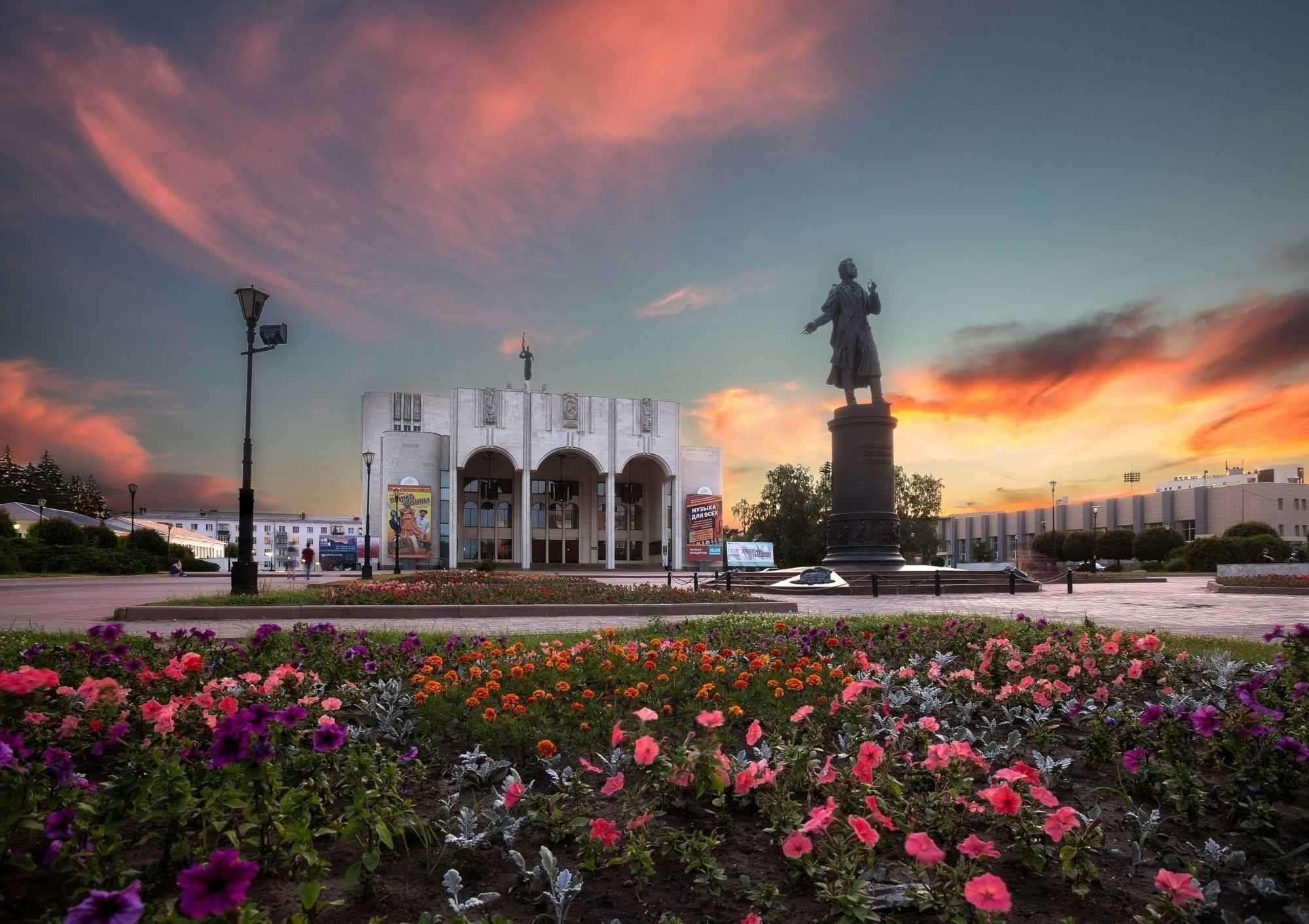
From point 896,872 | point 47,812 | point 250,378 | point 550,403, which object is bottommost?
point 896,872

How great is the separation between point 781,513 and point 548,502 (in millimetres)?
19816

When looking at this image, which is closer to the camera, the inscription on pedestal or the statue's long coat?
the inscription on pedestal

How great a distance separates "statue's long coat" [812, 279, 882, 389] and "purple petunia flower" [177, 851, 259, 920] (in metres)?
24.1

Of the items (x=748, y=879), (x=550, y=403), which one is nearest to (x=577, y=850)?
(x=748, y=879)

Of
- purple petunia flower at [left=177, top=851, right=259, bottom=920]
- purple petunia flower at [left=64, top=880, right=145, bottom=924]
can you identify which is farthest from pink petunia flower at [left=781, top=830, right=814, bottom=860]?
purple petunia flower at [left=64, top=880, right=145, bottom=924]

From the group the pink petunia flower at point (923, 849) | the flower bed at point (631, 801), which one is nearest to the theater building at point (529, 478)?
the flower bed at point (631, 801)

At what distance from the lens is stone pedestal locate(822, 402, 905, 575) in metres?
23.1

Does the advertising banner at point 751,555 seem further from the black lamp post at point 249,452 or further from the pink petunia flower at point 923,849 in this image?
the pink petunia flower at point 923,849

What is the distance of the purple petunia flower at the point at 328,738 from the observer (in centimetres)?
276

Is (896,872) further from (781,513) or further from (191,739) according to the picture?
(781,513)

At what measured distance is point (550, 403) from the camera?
64.1 metres

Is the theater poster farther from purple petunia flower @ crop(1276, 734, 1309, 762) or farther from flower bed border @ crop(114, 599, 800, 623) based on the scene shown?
purple petunia flower @ crop(1276, 734, 1309, 762)

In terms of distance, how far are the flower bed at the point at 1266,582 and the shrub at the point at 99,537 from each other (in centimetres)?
5482

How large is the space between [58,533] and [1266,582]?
5758cm
